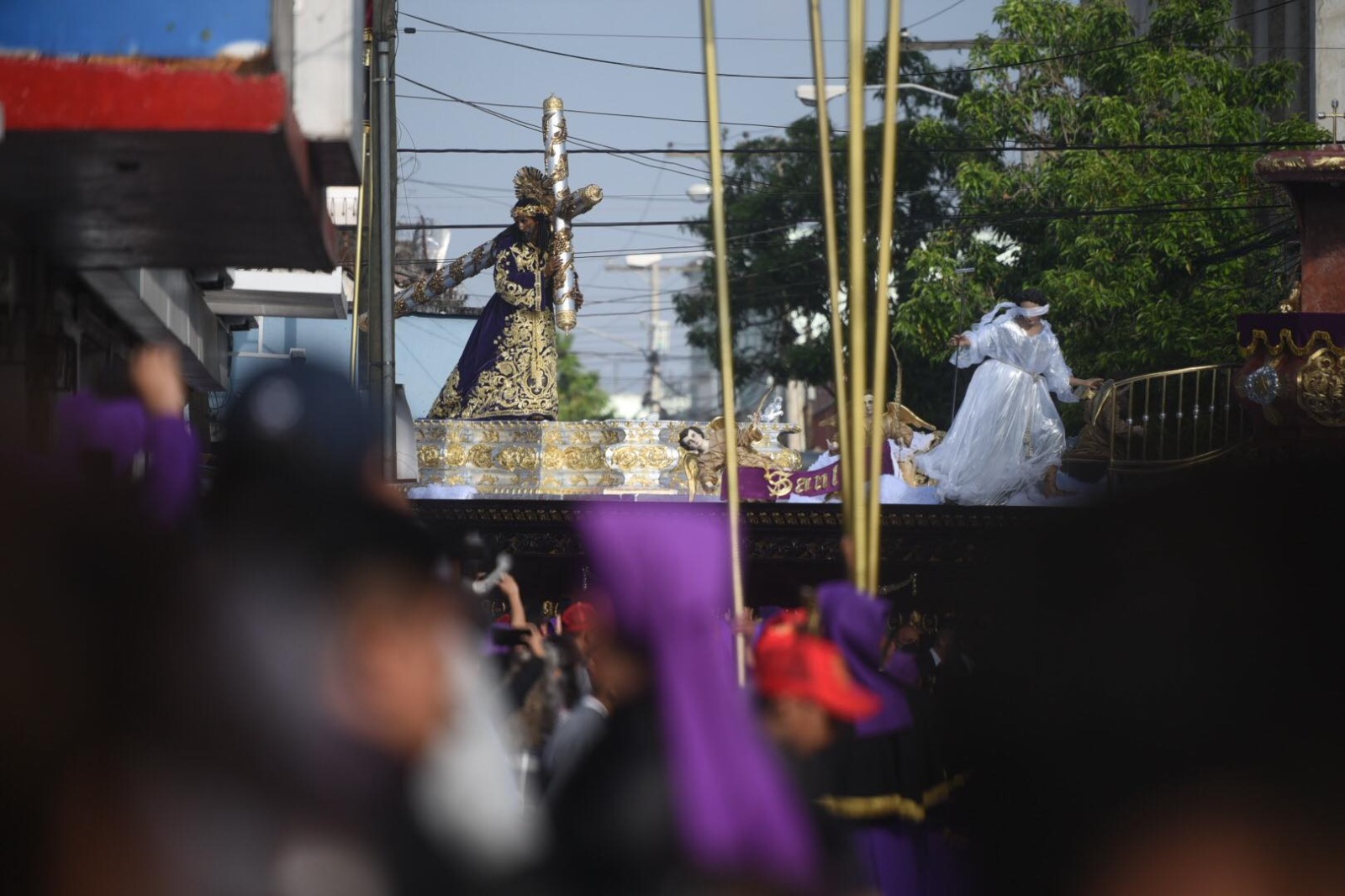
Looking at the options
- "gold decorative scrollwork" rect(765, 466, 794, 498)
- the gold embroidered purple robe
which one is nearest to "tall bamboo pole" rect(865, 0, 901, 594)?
"gold decorative scrollwork" rect(765, 466, 794, 498)

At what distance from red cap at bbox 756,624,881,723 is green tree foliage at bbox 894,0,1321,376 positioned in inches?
761

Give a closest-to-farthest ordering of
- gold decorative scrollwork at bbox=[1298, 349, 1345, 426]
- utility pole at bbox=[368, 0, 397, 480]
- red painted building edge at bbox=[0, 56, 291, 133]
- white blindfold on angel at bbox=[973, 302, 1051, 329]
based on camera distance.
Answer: red painted building edge at bbox=[0, 56, 291, 133]
utility pole at bbox=[368, 0, 397, 480]
gold decorative scrollwork at bbox=[1298, 349, 1345, 426]
white blindfold on angel at bbox=[973, 302, 1051, 329]

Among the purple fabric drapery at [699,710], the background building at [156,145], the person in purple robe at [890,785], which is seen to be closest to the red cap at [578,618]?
the person in purple robe at [890,785]

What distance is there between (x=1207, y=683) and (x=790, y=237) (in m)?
38.6

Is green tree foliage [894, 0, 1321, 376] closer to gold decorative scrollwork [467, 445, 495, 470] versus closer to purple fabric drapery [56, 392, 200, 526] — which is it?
gold decorative scrollwork [467, 445, 495, 470]

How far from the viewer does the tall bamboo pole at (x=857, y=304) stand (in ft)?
14.3

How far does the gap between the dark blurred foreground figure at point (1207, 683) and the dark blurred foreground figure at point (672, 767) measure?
1.57 feet

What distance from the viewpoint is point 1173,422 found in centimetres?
1508

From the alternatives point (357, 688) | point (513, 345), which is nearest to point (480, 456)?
point (513, 345)

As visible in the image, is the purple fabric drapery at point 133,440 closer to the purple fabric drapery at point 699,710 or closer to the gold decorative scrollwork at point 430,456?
the purple fabric drapery at point 699,710

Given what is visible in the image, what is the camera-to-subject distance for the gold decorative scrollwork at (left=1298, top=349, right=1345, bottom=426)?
13.4 m

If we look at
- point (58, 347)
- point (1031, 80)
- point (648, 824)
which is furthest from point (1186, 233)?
point (648, 824)

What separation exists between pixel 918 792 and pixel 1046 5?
21.6 metres

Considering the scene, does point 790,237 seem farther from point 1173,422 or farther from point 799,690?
point 799,690
